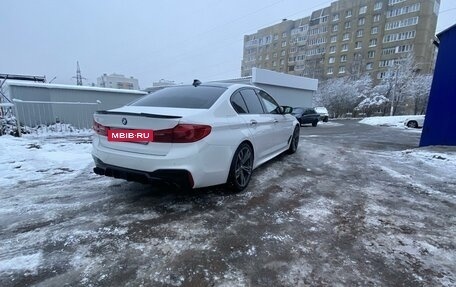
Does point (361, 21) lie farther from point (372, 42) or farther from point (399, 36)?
point (399, 36)

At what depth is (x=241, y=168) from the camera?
12.2 feet

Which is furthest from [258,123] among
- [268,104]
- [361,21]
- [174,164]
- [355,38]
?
[361,21]

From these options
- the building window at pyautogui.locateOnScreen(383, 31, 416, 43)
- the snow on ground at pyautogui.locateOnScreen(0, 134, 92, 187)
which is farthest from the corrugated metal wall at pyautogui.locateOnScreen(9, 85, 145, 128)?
the building window at pyautogui.locateOnScreen(383, 31, 416, 43)

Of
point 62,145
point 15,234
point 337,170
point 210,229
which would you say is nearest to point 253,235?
point 210,229

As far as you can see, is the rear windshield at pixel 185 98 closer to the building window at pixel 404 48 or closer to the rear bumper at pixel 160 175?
the rear bumper at pixel 160 175

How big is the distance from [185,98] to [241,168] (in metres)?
1.25

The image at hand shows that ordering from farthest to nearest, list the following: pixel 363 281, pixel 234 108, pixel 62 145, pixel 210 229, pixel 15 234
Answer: pixel 62 145 < pixel 234 108 < pixel 210 229 < pixel 15 234 < pixel 363 281

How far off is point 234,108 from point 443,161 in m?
5.56

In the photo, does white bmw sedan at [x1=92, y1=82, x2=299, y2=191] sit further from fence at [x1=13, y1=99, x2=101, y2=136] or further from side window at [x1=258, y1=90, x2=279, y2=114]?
fence at [x1=13, y1=99, x2=101, y2=136]

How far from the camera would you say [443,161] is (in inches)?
241

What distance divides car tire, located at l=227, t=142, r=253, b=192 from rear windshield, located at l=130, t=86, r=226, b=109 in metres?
0.77

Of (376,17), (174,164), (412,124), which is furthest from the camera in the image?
(376,17)

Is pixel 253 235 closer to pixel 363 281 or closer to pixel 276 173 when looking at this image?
pixel 363 281

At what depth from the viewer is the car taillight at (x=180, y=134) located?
2836 millimetres
